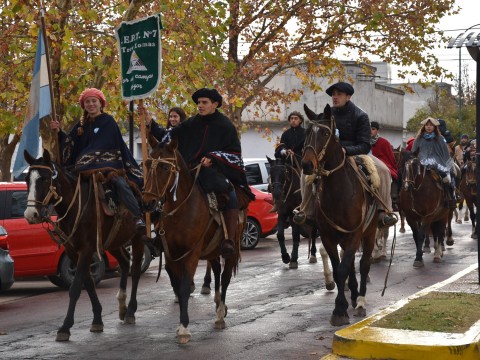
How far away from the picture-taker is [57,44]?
1770 cm

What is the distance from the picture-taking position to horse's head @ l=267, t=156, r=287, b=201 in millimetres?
19281

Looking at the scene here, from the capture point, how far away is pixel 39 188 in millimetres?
11406

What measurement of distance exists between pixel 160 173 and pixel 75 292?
→ 5.72 ft

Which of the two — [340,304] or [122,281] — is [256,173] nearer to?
[122,281]

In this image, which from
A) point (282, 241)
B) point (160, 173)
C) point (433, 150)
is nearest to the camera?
point (160, 173)

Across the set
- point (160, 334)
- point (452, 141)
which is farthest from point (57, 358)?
point (452, 141)

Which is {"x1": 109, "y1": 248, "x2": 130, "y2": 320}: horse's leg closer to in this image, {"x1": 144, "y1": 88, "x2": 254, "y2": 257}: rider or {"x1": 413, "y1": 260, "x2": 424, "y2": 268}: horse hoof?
Result: {"x1": 144, "y1": 88, "x2": 254, "y2": 257}: rider

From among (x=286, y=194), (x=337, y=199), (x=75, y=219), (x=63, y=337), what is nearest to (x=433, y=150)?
(x=286, y=194)

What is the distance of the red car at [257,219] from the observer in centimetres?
2406

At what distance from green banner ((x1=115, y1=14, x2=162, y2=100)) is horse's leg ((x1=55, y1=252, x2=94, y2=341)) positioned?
1998 mm

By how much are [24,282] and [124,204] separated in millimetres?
6931

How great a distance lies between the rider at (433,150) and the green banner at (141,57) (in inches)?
350

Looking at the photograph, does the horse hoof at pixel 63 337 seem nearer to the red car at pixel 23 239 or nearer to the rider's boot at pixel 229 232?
the rider's boot at pixel 229 232

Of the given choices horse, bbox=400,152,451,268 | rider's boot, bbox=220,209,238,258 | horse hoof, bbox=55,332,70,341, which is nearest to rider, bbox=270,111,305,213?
horse, bbox=400,152,451,268
